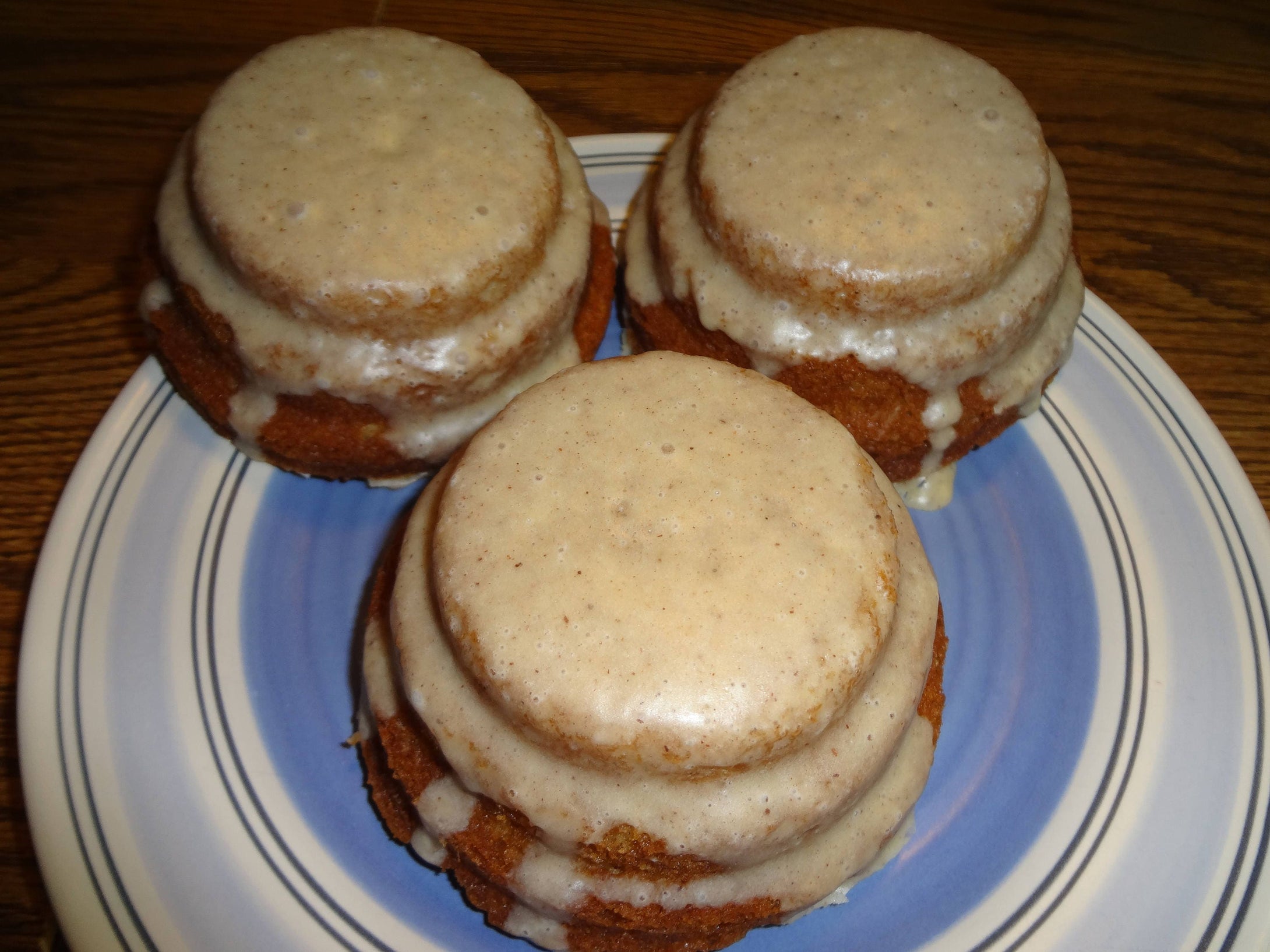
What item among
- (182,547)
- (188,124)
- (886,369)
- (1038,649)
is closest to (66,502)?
(182,547)

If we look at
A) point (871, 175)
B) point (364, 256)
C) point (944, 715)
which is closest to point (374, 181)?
point (364, 256)

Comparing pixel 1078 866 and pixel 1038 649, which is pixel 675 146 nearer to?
pixel 1038 649

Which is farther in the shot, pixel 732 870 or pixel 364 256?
pixel 364 256

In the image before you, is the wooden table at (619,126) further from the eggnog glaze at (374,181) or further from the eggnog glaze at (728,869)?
the eggnog glaze at (728,869)

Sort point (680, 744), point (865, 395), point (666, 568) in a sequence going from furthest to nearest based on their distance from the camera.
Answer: point (865, 395), point (666, 568), point (680, 744)

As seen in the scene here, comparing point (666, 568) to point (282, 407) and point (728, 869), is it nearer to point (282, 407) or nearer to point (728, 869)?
point (728, 869)
